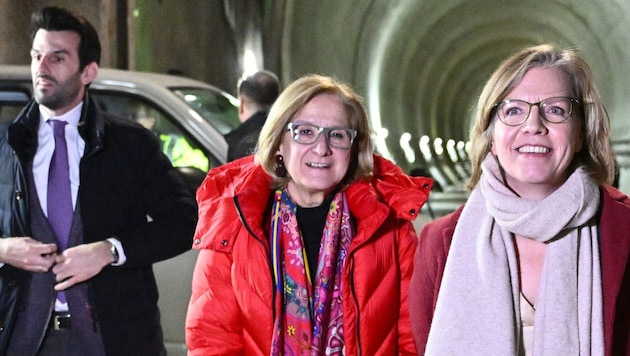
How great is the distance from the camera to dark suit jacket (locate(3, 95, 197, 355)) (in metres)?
2.71

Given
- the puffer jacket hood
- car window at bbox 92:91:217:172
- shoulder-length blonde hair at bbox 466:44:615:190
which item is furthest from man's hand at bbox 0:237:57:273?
car window at bbox 92:91:217:172

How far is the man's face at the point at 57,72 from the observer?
2736 mm

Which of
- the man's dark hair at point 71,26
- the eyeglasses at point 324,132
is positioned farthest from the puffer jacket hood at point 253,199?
the man's dark hair at point 71,26

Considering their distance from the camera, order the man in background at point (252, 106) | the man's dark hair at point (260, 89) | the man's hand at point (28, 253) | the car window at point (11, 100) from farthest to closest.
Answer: the car window at point (11, 100)
the man's dark hair at point (260, 89)
the man in background at point (252, 106)
the man's hand at point (28, 253)

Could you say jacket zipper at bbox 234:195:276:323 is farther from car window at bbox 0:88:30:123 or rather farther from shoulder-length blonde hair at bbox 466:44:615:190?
car window at bbox 0:88:30:123

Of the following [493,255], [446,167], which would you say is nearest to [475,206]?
[493,255]

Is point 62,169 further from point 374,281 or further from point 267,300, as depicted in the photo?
point 374,281

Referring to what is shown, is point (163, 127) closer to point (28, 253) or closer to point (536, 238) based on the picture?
point (28, 253)

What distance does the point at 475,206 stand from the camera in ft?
6.95

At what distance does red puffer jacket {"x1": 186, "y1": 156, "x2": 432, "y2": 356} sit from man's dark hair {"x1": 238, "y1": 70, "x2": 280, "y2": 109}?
226 centimetres

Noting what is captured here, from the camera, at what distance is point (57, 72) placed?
275cm

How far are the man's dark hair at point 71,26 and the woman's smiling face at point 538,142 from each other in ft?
4.35

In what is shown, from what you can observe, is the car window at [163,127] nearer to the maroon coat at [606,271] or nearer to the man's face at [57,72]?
the man's face at [57,72]

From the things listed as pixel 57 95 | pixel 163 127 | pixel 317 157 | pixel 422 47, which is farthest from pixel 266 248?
pixel 422 47
